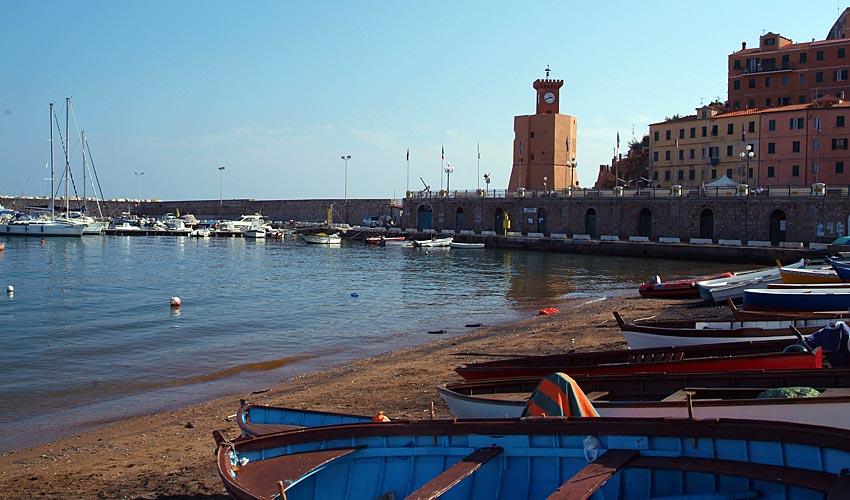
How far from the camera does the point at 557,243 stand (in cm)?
6084

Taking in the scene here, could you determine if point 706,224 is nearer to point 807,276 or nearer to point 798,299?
point 807,276

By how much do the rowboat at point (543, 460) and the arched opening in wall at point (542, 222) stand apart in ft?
205

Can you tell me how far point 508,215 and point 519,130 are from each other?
15920 millimetres

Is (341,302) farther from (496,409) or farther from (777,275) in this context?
(496,409)

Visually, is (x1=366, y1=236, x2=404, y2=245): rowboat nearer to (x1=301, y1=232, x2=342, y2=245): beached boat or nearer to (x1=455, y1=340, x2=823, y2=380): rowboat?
(x1=301, y1=232, x2=342, y2=245): beached boat

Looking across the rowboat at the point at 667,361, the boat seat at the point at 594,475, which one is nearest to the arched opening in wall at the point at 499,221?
the rowboat at the point at 667,361

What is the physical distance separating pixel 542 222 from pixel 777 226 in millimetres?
22445

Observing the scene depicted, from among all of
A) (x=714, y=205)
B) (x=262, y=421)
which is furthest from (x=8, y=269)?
A: (x=714, y=205)

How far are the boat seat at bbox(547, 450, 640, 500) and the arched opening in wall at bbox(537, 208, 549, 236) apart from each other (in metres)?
62.9

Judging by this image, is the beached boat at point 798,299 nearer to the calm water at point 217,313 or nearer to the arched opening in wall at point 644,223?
the calm water at point 217,313

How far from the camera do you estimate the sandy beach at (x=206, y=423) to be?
9117mm

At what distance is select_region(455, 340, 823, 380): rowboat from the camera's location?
34.1 ft

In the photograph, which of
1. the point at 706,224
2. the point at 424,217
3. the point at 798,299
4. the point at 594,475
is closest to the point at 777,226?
the point at 706,224

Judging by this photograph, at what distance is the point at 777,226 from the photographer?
50.4 metres
